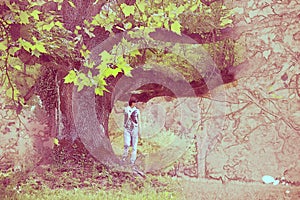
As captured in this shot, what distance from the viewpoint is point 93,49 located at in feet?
5.45

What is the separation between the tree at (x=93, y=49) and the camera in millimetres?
1633

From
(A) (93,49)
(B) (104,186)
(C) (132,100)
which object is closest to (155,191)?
(B) (104,186)

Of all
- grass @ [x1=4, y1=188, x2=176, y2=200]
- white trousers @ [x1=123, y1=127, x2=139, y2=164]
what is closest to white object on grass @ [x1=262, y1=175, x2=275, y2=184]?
grass @ [x1=4, y1=188, x2=176, y2=200]

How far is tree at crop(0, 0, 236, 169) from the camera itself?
5.36 feet

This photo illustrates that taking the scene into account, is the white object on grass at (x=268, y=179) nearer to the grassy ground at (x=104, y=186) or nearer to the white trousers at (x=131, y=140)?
the grassy ground at (x=104, y=186)

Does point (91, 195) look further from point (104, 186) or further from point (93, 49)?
point (93, 49)

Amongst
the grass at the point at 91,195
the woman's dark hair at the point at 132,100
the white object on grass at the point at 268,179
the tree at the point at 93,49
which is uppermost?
the tree at the point at 93,49

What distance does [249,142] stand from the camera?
1695 millimetres

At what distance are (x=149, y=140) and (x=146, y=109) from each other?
110 millimetres

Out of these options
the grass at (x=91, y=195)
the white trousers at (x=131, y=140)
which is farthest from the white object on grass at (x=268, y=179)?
the white trousers at (x=131, y=140)

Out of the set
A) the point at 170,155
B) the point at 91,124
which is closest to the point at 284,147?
the point at 170,155

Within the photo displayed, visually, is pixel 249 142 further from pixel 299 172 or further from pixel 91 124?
pixel 91 124

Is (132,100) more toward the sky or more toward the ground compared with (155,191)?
more toward the sky

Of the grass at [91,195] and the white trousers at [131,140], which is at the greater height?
the white trousers at [131,140]
